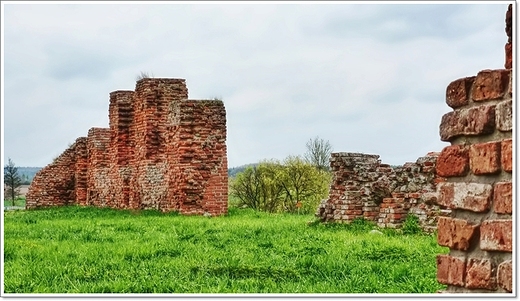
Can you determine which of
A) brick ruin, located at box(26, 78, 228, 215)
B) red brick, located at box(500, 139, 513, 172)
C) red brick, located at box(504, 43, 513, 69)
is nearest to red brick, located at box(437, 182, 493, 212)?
red brick, located at box(500, 139, 513, 172)

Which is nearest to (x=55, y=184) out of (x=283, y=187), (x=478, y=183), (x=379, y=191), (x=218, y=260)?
(x=283, y=187)

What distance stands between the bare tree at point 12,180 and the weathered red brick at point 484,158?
1426 inches

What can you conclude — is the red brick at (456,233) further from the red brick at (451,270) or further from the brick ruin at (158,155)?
the brick ruin at (158,155)

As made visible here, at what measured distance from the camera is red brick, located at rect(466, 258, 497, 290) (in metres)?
2.58

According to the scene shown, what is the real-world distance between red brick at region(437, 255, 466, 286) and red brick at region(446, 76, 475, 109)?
0.59 metres

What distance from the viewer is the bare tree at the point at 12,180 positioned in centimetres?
3781

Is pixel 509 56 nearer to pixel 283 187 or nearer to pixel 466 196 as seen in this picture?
pixel 466 196

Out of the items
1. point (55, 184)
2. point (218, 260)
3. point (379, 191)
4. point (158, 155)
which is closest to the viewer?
point (218, 260)

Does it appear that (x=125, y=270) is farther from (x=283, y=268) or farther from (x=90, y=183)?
(x=90, y=183)

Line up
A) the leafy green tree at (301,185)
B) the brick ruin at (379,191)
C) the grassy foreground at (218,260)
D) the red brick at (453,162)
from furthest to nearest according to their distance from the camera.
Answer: the leafy green tree at (301,185)
the brick ruin at (379,191)
the grassy foreground at (218,260)
the red brick at (453,162)

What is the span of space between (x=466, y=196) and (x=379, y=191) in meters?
10.1

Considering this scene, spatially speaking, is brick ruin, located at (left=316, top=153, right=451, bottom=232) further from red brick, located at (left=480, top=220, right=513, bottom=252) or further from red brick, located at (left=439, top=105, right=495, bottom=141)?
red brick, located at (left=480, top=220, right=513, bottom=252)

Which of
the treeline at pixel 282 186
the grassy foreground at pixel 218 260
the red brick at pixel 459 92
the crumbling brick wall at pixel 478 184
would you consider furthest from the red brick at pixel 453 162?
the treeline at pixel 282 186

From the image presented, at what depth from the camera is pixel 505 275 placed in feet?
8.24
